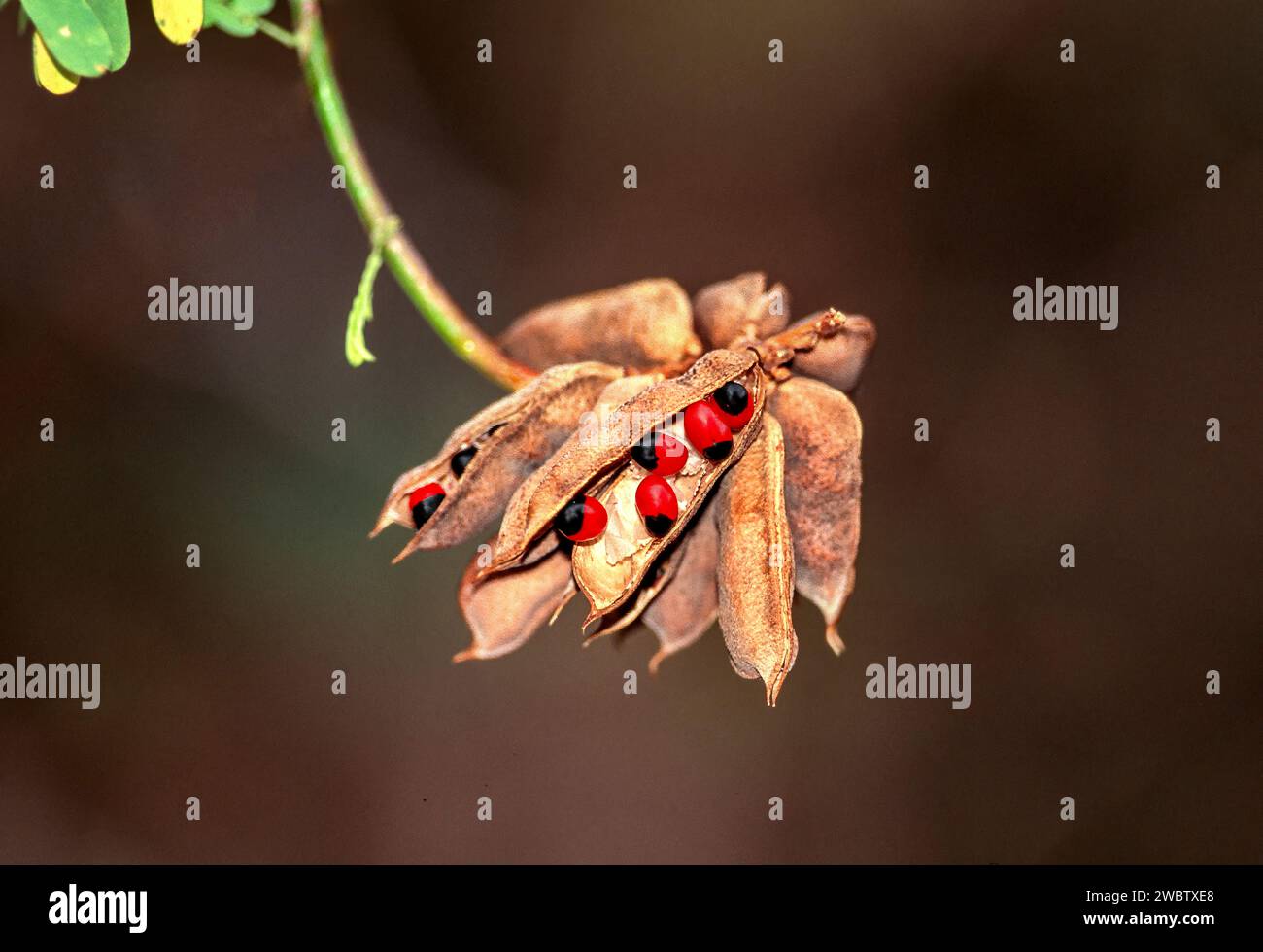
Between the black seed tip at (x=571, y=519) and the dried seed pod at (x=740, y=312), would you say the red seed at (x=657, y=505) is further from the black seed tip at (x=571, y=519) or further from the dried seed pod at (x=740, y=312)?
the dried seed pod at (x=740, y=312)

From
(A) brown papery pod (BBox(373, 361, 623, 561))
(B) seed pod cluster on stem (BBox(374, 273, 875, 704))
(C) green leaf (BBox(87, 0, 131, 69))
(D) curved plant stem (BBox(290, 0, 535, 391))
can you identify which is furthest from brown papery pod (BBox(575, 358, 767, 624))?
(C) green leaf (BBox(87, 0, 131, 69))

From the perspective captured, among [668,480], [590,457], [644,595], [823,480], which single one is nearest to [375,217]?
[590,457]

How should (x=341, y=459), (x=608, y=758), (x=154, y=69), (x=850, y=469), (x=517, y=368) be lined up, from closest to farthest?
(x=850, y=469), (x=517, y=368), (x=154, y=69), (x=341, y=459), (x=608, y=758)

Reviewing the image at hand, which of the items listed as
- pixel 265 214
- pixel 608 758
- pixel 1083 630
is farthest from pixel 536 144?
pixel 1083 630

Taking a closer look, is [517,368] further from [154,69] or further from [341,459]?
[154,69]

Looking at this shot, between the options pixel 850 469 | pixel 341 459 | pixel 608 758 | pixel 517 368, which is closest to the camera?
pixel 850 469

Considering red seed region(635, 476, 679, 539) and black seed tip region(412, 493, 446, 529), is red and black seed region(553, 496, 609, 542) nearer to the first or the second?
red seed region(635, 476, 679, 539)
